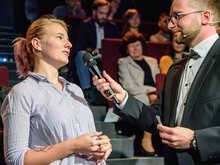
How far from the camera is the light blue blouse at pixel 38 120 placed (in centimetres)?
105

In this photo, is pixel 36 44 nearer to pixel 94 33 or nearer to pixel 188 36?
pixel 188 36

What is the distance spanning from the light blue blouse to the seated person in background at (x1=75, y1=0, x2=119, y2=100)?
190cm

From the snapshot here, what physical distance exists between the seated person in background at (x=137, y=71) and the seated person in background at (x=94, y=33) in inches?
18.1

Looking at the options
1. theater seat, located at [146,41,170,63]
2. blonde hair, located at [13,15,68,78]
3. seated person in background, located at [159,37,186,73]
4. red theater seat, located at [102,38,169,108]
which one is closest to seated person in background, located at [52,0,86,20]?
red theater seat, located at [102,38,169,108]

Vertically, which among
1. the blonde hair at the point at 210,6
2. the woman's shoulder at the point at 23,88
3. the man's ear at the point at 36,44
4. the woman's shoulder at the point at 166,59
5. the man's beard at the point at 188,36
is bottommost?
the woman's shoulder at the point at 166,59

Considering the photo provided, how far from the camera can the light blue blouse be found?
1.05 m

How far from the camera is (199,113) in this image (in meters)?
1.07

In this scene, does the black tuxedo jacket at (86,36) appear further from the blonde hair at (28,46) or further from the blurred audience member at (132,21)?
the blonde hair at (28,46)

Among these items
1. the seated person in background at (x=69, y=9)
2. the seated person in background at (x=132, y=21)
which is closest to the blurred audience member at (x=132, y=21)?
the seated person in background at (x=132, y=21)

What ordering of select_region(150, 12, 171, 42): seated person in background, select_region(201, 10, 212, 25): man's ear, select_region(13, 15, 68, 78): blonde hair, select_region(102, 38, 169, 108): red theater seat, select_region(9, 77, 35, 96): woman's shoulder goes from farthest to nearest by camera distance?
select_region(150, 12, 171, 42): seated person in background, select_region(102, 38, 169, 108): red theater seat, select_region(13, 15, 68, 78): blonde hair, select_region(201, 10, 212, 25): man's ear, select_region(9, 77, 35, 96): woman's shoulder

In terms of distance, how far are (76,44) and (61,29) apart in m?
2.09

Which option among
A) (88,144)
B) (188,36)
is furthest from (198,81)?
(88,144)

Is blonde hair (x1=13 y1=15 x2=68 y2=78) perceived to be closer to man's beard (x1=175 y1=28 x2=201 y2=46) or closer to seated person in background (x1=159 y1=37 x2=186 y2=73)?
man's beard (x1=175 y1=28 x2=201 y2=46)

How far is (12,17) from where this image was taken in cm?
423
